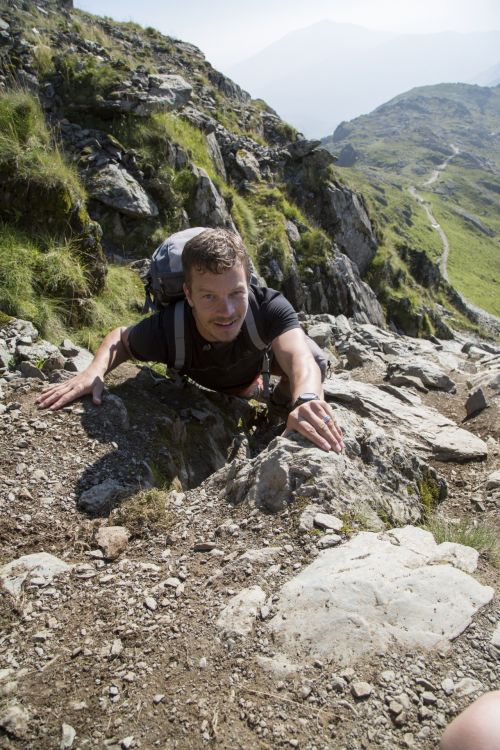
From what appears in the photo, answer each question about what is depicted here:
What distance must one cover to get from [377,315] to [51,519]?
2569cm

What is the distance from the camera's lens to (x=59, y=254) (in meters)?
9.17

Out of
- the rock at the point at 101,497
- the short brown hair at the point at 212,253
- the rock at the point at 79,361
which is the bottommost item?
the rock at the point at 101,497

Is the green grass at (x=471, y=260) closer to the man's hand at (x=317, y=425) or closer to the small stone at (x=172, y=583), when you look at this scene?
the man's hand at (x=317, y=425)

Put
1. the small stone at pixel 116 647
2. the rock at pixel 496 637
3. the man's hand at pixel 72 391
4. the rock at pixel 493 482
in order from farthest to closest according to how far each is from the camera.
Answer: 1. the rock at pixel 493 482
2. the man's hand at pixel 72 391
3. the small stone at pixel 116 647
4. the rock at pixel 496 637

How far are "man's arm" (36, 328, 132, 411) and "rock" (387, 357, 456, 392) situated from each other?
9081mm

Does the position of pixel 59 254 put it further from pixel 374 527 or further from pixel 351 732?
pixel 351 732

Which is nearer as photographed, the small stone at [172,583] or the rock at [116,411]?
the small stone at [172,583]

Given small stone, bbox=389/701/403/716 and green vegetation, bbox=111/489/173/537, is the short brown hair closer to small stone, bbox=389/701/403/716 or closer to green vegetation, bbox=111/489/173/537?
green vegetation, bbox=111/489/173/537

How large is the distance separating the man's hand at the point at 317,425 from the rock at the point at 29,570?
2576mm

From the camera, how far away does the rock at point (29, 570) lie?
12.5 ft

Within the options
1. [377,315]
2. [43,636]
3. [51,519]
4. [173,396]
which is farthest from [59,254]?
[377,315]

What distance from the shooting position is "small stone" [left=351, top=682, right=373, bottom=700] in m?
2.77

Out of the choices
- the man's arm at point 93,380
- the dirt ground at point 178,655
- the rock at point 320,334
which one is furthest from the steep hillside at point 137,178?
the dirt ground at point 178,655

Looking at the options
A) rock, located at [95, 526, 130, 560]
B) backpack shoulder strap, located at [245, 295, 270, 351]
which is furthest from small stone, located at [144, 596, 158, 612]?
backpack shoulder strap, located at [245, 295, 270, 351]
